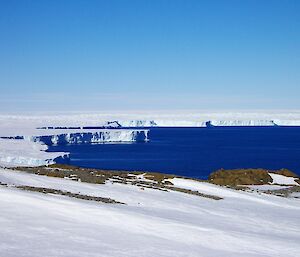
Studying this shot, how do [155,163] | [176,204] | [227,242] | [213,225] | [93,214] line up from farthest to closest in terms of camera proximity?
[155,163] → [176,204] → [213,225] → [93,214] → [227,242]

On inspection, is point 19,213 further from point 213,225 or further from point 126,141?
point 126,141

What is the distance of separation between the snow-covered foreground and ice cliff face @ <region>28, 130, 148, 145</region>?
347 feet

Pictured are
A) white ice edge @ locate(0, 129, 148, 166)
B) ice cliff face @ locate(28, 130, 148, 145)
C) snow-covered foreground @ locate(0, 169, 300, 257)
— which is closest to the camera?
snow-covered foreground @ locate(0, 169, 300, 257)

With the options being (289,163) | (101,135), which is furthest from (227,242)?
(101,135)

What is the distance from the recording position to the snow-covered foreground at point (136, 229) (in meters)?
12.3

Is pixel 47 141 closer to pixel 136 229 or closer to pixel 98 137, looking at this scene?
pixel 98 137

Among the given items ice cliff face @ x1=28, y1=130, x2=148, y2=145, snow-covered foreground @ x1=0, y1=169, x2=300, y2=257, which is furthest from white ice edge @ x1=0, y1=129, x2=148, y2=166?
snow-covered foreground @ x1=0, y1=169, x2=300, y2=257

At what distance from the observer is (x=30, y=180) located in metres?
26.4

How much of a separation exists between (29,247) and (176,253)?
147 inches

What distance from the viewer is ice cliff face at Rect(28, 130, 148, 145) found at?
136000 millimetres

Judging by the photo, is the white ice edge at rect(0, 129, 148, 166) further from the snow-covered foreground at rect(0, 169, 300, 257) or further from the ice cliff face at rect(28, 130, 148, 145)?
the snow-covered foreground at rect(0, 169, 300, 257)

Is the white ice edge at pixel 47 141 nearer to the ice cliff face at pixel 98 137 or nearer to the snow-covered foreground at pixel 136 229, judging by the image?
the ice cliff face at pixel 98 137

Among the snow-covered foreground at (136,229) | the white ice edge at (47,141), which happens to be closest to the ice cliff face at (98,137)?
the white ice edge at (47,141)

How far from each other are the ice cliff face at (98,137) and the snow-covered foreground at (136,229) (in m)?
106
